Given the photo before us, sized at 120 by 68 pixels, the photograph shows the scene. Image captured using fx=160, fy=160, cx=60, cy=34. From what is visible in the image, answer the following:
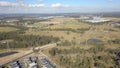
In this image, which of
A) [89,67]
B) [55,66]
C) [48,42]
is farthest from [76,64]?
[48,42]

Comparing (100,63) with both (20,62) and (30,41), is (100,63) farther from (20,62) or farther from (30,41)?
(30,41)

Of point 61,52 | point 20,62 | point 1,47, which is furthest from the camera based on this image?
point 1,47

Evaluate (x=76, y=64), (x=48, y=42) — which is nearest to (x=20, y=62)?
(x=76, y=64)

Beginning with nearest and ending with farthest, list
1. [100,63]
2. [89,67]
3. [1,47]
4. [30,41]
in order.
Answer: [89,67]
[100,63]
[1,47]
[30,41]

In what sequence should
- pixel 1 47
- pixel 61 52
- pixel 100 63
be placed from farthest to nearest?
pixel 1 47, pixel 61 52, pixel 100 63

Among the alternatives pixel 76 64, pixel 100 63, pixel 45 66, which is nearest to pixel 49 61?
pixel 45 66

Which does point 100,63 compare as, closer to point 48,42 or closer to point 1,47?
point 48,42

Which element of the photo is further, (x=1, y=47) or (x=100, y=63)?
(x=1, y=47)

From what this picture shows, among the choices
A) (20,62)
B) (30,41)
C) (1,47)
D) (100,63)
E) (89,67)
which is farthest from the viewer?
(30,41)

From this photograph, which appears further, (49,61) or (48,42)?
(48,42)
